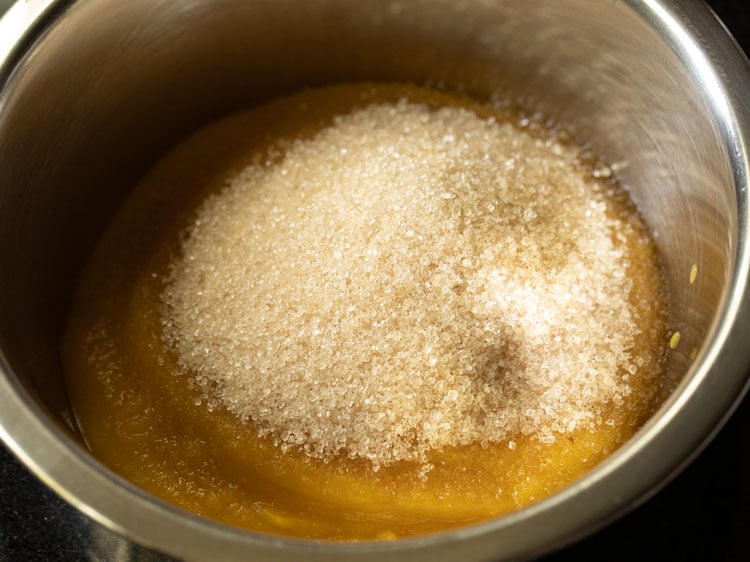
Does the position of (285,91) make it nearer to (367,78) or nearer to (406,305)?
(367,78)

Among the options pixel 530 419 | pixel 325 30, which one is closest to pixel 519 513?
pixel 530 419

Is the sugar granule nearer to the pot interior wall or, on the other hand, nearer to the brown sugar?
the brown sugar

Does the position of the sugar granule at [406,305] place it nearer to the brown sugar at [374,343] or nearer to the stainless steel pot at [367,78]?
the brown sugar at [374,343]

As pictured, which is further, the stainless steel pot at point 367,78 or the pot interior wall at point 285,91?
the pot interior wall at point 285,91

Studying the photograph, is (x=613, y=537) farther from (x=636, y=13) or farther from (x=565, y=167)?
(x=636, y=13)

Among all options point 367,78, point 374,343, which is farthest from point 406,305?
point 367,78

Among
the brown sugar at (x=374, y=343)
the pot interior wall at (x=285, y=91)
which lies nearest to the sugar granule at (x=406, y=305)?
the brown sugar at (x=374, y=343)

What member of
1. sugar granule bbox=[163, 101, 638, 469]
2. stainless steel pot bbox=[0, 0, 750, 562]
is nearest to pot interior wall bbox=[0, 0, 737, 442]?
stainless steel pot bbox=[0, 0, 750, 562]
